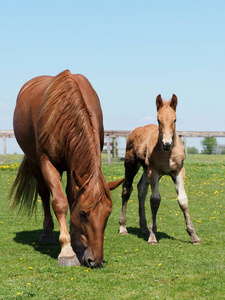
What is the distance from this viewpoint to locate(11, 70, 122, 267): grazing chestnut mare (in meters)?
5.21

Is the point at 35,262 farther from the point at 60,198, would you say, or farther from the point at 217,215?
the point at 217,215

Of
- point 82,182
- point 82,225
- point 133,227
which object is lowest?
point 133,227

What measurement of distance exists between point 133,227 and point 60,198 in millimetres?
3777

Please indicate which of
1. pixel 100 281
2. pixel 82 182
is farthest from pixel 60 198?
pixel 100 281

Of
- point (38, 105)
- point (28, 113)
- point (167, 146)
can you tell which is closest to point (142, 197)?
point (167, 146)

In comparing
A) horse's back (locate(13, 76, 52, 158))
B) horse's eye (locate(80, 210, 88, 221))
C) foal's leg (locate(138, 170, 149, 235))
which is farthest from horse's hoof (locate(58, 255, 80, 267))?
foal's leg (locate(138, 170, 149, 235))

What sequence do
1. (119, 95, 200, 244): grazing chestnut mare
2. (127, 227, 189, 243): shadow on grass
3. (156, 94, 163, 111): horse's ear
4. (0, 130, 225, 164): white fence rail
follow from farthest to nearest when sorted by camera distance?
(0, 130, 225, 164): white fence rail → (127, 227, 189, 243): shadow on grass → (156, 94, 163, 111): horse's ear → (119, 95, 200, 244): grazing chestnut mare

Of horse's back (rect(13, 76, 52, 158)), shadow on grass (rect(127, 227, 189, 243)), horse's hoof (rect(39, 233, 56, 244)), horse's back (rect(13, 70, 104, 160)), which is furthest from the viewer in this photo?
shadow on grass (rect(127, 227, 189, 243))

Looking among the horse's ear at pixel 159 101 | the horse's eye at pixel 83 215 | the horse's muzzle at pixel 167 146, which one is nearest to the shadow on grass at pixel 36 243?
the horse's eye at pixel 83 215

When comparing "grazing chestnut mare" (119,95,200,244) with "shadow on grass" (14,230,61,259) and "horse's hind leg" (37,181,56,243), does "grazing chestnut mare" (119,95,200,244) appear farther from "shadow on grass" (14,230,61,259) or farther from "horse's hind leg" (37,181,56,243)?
"shadow on grass" (14,230,61,259)

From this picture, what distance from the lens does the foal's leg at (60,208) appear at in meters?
5.59

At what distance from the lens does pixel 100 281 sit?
16.0 ft

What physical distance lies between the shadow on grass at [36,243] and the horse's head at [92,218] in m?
1.16

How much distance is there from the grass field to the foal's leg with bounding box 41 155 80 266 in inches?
8.3
